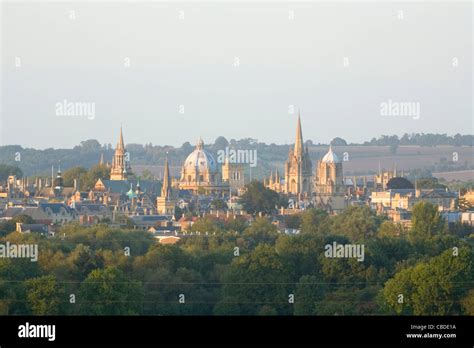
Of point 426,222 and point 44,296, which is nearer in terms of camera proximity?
point 44,296

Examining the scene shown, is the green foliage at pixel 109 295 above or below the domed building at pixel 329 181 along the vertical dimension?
below

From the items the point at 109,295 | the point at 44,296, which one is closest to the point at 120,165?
the point at 109,295

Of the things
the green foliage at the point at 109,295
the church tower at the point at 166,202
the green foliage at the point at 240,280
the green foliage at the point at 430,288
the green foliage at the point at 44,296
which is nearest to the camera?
the green foliage at the point at 44,296

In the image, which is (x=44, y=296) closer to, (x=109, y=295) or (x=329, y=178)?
(x=109, y=295)

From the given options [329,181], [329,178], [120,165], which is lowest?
[329,181]

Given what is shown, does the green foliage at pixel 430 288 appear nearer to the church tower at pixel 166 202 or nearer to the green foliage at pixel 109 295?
the green foliage at pixel 109 295

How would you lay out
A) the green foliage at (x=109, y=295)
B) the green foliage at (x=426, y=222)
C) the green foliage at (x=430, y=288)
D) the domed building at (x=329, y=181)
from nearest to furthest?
the green foliage at (x=430, y=288) < the green foliage at (x=109, y=295) < the green foliage at (x=426, y=222) < the domed building at (x=329, y=181)

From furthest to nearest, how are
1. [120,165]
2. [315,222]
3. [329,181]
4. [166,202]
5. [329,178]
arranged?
1. [329,178]
2. [329,181]
3. [120,165]
4. [166,202]
5. [315,222]

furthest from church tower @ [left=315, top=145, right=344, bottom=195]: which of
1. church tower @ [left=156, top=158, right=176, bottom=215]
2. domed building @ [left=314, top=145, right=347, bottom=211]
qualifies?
church tower @ [left=156, top=158, right=176, bottom=215]

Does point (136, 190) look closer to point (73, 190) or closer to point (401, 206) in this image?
point (73, 190)

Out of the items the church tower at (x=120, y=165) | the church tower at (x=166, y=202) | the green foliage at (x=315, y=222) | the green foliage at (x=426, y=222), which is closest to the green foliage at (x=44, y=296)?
the green foliage at (x=426, y=222)

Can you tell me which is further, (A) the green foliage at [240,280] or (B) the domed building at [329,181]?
(B) the domed building at [329,181]
